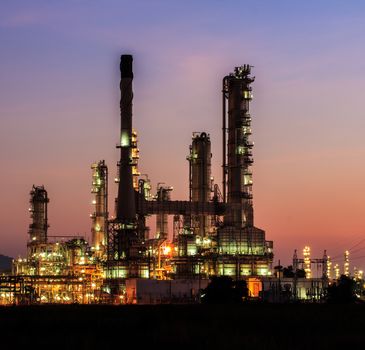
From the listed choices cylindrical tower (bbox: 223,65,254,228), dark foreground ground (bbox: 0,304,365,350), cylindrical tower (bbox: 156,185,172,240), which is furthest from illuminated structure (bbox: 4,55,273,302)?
dark foreground ground (bbox: 0,304,365,350)

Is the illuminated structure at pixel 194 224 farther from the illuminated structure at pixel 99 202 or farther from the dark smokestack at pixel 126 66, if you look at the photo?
the illuminated structure at pixel 99 202

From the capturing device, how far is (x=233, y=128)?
110000 mm

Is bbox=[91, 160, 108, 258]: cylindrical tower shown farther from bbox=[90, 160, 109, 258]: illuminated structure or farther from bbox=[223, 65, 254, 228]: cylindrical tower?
bbox=[223, 65, 254, 228]: cylindrical tower

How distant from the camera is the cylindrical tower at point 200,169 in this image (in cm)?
11612

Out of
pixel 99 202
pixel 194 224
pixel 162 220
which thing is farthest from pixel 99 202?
pixel 194 224

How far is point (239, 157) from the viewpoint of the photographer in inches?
4309

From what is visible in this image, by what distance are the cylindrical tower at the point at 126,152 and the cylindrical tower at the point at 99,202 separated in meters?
26.2

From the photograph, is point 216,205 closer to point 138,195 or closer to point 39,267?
point 138,195

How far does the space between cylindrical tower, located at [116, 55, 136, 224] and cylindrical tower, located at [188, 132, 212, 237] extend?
10415 millimetres

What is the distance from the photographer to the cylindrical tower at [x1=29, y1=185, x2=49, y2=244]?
140 meters

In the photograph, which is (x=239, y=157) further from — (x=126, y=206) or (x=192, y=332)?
(x=192, y=332)

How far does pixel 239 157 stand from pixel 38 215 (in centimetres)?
4249

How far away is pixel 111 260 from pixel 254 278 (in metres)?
16.7

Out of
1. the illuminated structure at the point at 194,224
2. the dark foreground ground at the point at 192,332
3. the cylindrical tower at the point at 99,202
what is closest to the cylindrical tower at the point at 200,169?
the illuminated structure at the point at 194,224
